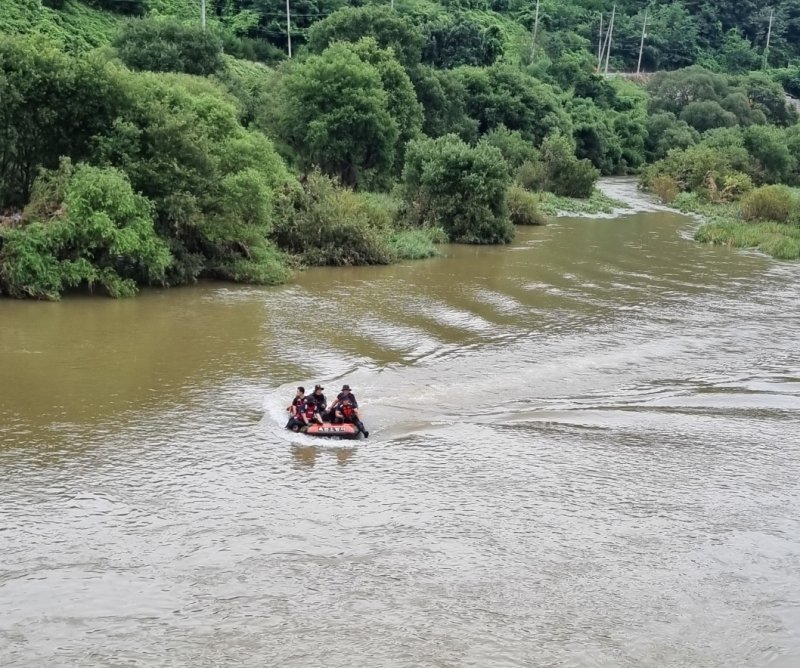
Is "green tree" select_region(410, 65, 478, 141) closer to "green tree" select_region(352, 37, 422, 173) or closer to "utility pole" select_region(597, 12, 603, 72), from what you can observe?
"green tree" select_region(352, 37, 422, 173)

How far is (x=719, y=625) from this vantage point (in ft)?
40.8

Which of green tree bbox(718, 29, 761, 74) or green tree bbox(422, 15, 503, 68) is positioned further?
green tree bbox(718, 29, 761, 74)

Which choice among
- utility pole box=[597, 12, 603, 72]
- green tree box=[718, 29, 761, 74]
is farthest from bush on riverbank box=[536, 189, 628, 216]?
green tree box=[718, 29, 761, 74]

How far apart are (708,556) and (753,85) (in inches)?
4555

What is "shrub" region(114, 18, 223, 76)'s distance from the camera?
183 ft

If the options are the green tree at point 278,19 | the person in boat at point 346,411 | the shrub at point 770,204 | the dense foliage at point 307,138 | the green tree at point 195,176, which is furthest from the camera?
the green tree at point 278,19

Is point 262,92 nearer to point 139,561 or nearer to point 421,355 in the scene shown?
point 421,355

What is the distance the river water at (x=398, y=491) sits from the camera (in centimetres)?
1202

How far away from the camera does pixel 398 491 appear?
16453 mm

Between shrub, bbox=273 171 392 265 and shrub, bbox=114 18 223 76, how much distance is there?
67.6 ft

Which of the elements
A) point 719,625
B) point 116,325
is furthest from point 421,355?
point 719,625

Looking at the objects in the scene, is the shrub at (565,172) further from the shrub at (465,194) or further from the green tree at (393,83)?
the shrub at (465,194)

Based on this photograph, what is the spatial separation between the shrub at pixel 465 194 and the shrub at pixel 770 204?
19.5 metres

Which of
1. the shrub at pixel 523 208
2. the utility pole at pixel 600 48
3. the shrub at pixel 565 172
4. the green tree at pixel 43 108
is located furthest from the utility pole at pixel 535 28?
the green tree at pixel 43 108
